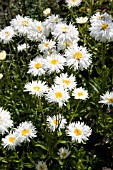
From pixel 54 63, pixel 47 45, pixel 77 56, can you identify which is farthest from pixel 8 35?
pixel 77 56

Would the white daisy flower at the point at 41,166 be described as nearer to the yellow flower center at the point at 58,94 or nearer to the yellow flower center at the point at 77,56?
the yellow flower center at the point at 58,94

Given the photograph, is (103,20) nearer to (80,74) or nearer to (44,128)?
(80,74)

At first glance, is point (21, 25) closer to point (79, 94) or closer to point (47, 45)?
point (47, 45)

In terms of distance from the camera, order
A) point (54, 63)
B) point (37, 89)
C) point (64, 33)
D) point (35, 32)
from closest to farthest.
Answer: point (37, 89)
point (54, 63)
point (64, 33)
point (35, 32)

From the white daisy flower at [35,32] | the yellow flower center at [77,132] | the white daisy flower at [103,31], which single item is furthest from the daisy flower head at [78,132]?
the white daisy flower at [35,32]

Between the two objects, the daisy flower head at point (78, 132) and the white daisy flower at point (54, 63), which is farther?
the white daisy flower at point (54, 63)

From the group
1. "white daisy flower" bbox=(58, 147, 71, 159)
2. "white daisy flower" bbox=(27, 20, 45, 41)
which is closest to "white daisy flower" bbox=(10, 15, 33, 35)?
"white daisy flower" bbox=(27, 20, 45, 41)
